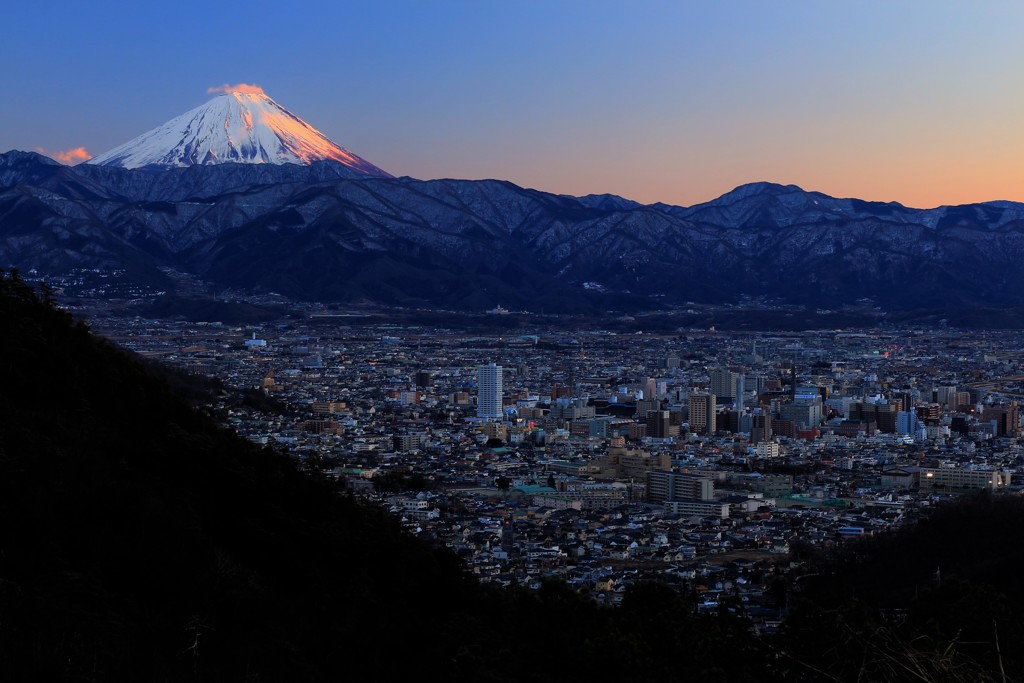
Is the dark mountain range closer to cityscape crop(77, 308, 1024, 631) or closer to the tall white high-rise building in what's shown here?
cityscape crop(77, 308, 1024, 631)

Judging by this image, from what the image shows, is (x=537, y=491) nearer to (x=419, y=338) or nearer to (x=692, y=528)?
(x=692, y=528)

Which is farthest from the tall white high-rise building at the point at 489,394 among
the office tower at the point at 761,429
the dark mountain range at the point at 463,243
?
the dark mountain range at the point at 463,243

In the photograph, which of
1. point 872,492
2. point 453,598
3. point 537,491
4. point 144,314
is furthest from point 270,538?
point 144,314

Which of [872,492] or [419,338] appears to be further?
[419,338]

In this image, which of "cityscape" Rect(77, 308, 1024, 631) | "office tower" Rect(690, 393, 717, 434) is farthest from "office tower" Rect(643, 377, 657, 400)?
"office tower" Rect(690, 393, 717, 434)

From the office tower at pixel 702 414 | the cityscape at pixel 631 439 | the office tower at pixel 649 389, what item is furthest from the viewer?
the office tower at pixel 649 389

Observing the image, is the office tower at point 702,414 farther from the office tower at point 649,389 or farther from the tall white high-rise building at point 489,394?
the office tower at point 649,389
